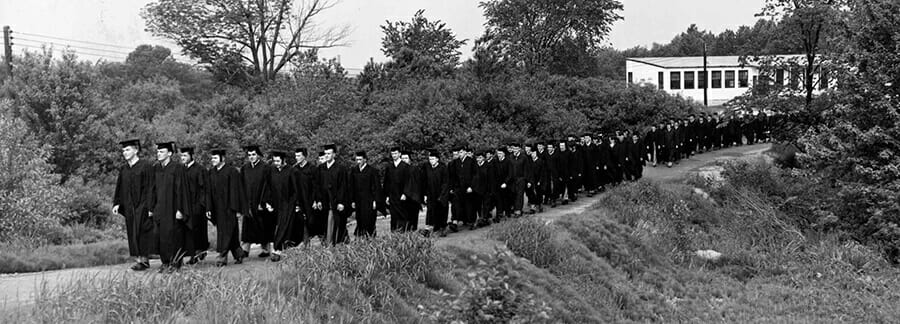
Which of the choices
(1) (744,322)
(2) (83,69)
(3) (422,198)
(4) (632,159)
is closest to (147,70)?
(2) (83,69)

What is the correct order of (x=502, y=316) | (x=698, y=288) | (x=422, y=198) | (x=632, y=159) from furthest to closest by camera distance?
(x=632, y=159)
(x=698, y=288)
(x=422, y=198)
(x=502, y=316)

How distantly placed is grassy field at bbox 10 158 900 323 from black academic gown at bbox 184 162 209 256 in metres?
2.81

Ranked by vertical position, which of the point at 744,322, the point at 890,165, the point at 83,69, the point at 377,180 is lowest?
the point at 744,322

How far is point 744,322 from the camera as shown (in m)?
13.4

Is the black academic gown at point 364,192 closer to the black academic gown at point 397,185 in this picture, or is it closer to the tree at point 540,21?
the black academic gown at point 397,185

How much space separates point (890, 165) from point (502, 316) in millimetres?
14698

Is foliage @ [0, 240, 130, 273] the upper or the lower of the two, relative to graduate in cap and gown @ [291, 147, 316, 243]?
lower

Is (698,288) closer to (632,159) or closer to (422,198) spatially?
(422,198)

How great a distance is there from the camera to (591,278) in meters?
13.3

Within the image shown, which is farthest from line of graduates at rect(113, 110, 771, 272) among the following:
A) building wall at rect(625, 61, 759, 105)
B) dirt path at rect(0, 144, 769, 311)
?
building wall at rect(625, 61, 759, 105)

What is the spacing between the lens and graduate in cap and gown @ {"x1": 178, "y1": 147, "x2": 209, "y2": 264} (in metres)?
11.2

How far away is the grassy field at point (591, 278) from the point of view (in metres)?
7.20

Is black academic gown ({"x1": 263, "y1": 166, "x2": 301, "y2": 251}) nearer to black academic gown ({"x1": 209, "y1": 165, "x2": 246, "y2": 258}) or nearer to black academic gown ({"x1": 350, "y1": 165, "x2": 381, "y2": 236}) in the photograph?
black academic gown ({"x1": 209, "y1": 165, "x2": 246, "y2": 258})

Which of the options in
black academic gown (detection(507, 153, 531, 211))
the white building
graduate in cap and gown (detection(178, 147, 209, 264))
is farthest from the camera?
the white building
